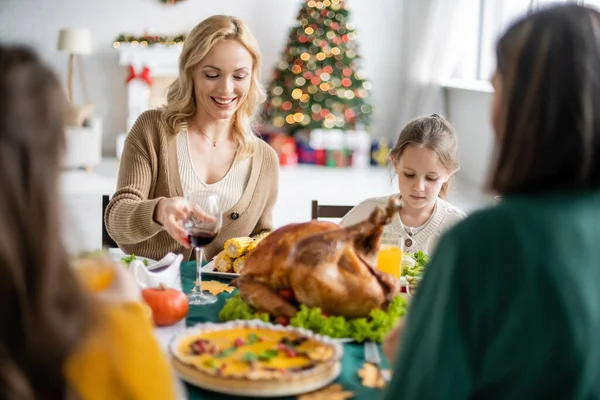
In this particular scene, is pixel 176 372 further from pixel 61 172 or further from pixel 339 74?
pixel 339 74

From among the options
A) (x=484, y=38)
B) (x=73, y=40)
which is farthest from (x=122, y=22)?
(x=484, y=38)

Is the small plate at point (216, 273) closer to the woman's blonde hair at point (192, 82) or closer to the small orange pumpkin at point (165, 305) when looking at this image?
the small orange pumpkin at point (165, 305)

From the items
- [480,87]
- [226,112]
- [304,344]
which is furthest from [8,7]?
[304,344]

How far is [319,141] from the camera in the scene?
8.75 metres

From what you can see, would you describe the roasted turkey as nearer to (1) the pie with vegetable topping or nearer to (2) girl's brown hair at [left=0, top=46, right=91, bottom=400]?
(1) the pie with vegetable topping

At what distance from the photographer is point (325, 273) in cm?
148

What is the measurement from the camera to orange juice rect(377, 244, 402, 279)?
5.68 feet

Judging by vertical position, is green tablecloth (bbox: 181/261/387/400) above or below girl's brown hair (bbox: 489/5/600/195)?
below

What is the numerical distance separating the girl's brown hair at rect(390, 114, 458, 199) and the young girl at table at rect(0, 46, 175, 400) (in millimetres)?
1822

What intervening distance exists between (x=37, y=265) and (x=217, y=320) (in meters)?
0.85

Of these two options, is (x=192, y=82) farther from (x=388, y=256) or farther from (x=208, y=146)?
(x=388, y=256)

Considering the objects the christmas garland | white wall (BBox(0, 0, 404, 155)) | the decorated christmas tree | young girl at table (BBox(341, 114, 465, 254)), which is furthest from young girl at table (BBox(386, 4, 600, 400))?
white wall (BBox(0, 0, 404, 155))

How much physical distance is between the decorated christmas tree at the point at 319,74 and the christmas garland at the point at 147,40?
130 centimetres

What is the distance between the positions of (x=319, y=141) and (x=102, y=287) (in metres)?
7.70
